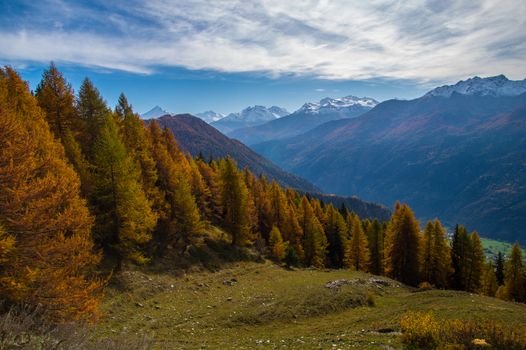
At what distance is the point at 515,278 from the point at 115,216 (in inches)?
2538

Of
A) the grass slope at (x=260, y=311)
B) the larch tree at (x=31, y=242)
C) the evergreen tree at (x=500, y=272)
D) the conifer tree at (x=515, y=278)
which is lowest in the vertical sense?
the evergreen tree at (x=500, y=272)

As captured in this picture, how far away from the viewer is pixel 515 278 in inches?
2260

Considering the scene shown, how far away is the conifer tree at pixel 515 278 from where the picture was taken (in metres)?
57.1

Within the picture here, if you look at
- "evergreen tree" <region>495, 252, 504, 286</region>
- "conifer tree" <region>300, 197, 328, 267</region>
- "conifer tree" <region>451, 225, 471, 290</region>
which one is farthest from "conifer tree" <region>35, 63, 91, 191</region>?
"evergreen tree" <region>495, 252, 504, 286</region>

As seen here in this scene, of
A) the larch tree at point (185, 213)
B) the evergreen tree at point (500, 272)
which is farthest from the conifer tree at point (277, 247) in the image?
the evergreen tree at point (500, 272)

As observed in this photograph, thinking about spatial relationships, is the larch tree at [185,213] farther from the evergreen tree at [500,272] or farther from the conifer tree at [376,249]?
the evergreen tree at [500,272]

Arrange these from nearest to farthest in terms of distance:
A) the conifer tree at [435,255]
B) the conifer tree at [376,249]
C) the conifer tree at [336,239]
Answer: the conifer tree at [435,255]
the conifer tree at [376,249]
the conifer tree at [336,239]

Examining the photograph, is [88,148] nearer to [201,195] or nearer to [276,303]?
[201,195]

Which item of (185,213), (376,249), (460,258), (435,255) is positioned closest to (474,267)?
(460,258)

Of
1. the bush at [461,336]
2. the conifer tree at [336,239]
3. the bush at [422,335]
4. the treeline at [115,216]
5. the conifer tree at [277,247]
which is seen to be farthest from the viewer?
the conifer tree at [336,239]

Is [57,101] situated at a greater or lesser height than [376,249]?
greater

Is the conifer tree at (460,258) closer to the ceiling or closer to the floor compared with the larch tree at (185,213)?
closer to the floor

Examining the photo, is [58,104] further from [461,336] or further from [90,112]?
[461,336]

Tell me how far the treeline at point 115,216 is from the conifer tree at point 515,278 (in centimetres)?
17
